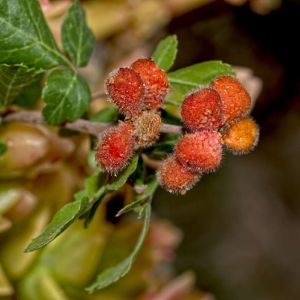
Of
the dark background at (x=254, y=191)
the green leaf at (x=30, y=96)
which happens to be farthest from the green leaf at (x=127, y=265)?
the dark background at (x=254, y=191)

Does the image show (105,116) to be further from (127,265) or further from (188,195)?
(188,195)

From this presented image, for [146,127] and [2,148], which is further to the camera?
[2,148]

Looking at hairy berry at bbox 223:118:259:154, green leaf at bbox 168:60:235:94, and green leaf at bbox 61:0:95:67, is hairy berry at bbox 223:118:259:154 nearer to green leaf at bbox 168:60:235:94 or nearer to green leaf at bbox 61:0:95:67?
green leaf at bbox 168:60:235:94

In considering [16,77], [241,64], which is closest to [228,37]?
[241,64]

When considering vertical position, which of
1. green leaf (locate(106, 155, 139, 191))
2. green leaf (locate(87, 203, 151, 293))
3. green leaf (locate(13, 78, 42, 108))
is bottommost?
green leaf (locate(87, 203, 151, 293))

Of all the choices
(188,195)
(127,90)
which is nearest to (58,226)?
(127,90)

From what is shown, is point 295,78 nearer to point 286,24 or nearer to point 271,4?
point 286,24

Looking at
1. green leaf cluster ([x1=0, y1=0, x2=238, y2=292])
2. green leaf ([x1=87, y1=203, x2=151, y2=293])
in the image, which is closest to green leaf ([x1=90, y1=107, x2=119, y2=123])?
green leaf cluster ([x1=0, y1=0, x2=238, y2=292])
